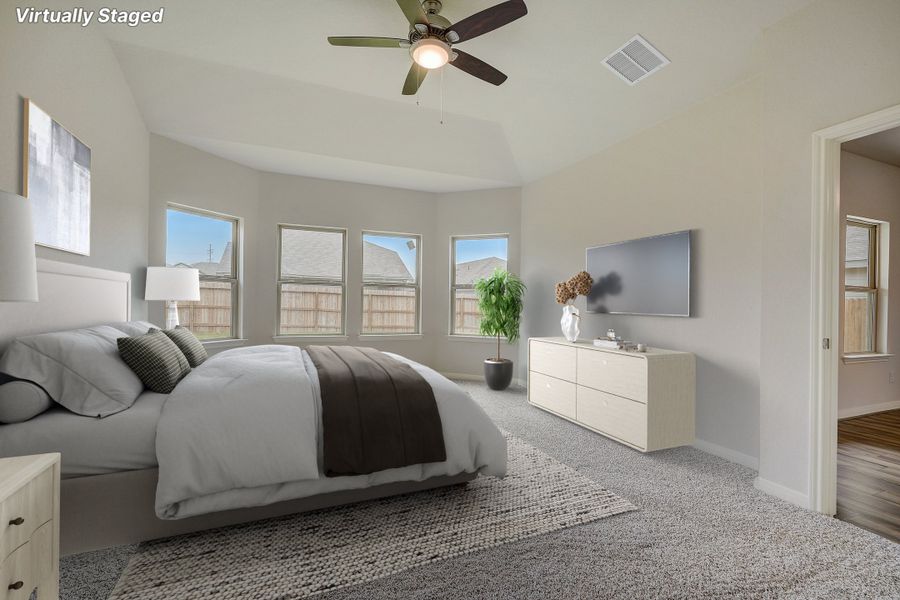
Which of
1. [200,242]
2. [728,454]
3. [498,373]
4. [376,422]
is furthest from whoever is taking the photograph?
[498,373]

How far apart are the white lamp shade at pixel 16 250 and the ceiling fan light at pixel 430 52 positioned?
206cm

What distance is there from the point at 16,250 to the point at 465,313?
16.1 ft

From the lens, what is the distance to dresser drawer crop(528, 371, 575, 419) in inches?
148

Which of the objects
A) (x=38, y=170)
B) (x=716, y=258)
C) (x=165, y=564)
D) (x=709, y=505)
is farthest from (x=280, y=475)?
(x=716, y=258)

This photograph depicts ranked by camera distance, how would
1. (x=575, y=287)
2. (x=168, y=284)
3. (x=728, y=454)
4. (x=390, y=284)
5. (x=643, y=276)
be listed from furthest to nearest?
(x=390, y=284), (x=575, y=287), (x=643, y=276), (x=168, y=284), (x=728, y=454)

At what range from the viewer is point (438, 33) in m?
2.45

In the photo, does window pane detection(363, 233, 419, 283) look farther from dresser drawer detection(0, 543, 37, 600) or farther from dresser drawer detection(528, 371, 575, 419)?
dresser drawer detection(0, 543, 37, 600)

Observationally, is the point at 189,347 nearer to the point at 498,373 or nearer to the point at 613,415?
the point at 613,415

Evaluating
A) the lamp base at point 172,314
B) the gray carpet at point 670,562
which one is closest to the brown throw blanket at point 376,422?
the gray carpet at point 670,562

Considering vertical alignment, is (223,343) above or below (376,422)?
above

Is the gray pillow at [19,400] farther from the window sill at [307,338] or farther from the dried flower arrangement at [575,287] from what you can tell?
the dried flower arrangement at [575,287]

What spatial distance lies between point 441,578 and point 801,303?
93.1 inches

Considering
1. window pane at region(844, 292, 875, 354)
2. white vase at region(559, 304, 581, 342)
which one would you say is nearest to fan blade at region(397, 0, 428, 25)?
white vase at region(559, 304, 581, 342)

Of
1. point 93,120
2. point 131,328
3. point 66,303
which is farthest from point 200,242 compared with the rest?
point 66,303
